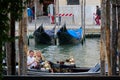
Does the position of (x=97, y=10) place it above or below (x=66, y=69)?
above

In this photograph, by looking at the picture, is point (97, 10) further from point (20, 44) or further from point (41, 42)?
point (20, 44)

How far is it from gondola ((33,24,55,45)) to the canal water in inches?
13.1

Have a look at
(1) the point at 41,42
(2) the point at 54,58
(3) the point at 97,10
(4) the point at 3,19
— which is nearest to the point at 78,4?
(3) the point at 97,10

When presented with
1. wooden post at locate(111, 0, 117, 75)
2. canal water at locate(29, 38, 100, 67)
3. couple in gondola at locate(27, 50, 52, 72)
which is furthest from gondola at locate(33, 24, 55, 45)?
wooden post at locate(111, 0, 117, 75)

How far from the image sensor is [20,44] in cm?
629

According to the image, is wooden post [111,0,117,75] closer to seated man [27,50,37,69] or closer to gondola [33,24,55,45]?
seated man [27,50,37,69]

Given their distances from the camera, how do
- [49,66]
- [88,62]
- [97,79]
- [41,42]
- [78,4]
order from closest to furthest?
1. [97,79]
2. [49,66]
3. [88,62]
4. [41,42]
5. [78,4]

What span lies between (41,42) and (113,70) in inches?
590

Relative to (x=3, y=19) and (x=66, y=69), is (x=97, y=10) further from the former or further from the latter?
(x=3, y=19)

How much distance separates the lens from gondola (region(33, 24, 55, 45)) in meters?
20.5

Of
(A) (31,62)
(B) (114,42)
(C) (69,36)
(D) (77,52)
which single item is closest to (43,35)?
(C) (69,36)

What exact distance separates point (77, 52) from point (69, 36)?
7.96 feet

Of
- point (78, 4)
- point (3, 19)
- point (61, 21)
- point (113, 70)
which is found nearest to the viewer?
point (3, 19)

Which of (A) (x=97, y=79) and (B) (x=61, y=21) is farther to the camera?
(B) (x=61, y=21)
